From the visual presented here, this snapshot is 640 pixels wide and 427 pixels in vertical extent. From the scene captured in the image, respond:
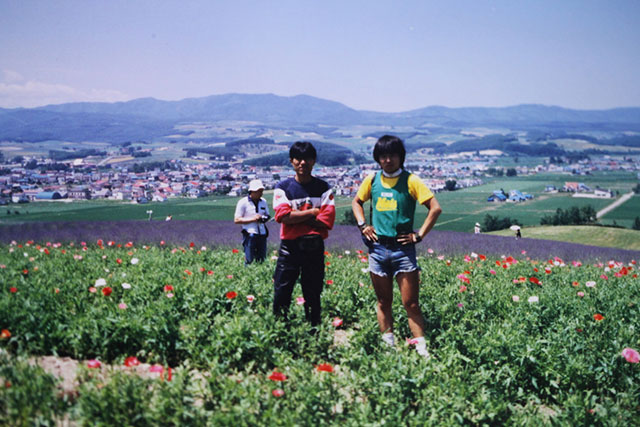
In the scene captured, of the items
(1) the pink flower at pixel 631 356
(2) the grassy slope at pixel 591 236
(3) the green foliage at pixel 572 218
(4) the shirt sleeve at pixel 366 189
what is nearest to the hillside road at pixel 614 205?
(3) the green foliage at pixel 572 218

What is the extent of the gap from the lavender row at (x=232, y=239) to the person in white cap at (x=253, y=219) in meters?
4.89

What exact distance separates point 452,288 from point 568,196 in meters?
84.3

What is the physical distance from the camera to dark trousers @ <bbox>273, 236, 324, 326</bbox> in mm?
4395

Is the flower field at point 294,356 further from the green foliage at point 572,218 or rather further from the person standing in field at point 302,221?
the green foliage at point 572,218

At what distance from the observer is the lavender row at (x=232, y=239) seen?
12.2 m

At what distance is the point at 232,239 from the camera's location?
13.2 m

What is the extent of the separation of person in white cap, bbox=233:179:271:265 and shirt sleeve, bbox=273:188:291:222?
3.01 metres

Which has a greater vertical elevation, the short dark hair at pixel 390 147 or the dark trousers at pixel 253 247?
the short dark hair at pixel 390 147

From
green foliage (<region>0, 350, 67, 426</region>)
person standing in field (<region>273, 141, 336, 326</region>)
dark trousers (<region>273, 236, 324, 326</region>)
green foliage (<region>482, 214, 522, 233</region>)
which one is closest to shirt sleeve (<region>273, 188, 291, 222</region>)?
person standing in field (<region>273, 141, 336, 326</region>)

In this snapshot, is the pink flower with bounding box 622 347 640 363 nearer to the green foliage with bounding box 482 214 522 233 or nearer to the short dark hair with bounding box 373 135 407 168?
the short dark hair with bounding box 373 135 407 168

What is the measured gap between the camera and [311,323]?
15.3 ft

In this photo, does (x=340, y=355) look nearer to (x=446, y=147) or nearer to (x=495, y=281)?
(x=495, y=281)

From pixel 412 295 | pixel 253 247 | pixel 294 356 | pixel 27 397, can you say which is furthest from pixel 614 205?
pixel 27 397

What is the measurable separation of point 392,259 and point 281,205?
3.96 feet
